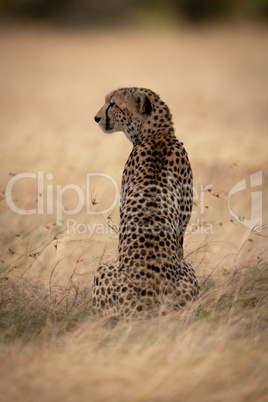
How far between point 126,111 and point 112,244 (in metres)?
0.85

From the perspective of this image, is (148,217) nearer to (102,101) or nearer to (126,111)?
(126,111)

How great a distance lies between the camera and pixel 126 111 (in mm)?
4551

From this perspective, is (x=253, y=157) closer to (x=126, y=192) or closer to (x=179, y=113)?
(x=179, y=113)

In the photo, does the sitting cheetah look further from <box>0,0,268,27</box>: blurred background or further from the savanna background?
<box>0,0,268,27</box>: blurred background

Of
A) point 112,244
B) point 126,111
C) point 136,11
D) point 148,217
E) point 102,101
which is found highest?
point 136,11

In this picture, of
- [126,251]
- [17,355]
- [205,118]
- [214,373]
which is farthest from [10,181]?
[205,118]

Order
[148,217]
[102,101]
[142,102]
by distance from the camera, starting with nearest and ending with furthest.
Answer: [148,217] < [142,102] < [102,101]

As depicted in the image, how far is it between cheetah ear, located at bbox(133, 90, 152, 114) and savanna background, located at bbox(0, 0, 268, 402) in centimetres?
66

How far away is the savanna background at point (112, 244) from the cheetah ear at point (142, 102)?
26.0 inches

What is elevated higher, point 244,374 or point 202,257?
point 202,257

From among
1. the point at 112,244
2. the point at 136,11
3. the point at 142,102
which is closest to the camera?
the point at 142,102

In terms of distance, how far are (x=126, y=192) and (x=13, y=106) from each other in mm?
7414

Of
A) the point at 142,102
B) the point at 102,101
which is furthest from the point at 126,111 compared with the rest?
the point at 102,101

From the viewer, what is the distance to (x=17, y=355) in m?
3.32
